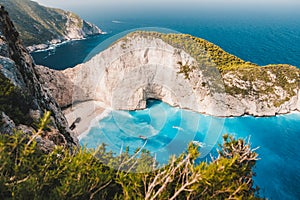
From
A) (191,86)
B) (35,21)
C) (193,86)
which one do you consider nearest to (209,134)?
(191,86)

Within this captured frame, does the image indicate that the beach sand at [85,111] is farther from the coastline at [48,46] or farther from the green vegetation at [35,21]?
the green vegetation at [35,21]

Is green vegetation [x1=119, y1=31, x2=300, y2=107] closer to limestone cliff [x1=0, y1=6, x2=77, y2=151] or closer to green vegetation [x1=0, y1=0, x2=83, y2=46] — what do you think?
limestone cliff [x1=0, y1=6, x2=77, y2=151]

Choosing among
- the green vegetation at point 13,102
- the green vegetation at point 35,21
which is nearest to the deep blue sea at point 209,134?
the green vegetation at point 13,102

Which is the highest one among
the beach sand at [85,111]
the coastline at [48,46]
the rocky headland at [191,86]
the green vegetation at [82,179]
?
the green vegetation at [82,179]

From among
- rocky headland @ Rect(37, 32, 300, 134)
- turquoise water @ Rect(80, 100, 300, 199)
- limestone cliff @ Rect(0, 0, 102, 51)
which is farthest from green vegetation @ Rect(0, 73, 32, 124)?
limestone cliff @ Rect(0, 0, 102, 51)

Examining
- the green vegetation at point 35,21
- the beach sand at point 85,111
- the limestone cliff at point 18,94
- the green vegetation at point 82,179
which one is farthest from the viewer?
the green vegetation at point 35,21

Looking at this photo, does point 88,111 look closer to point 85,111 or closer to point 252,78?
point 85,111

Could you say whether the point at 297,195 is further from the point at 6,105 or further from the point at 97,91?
the point at 97,91
